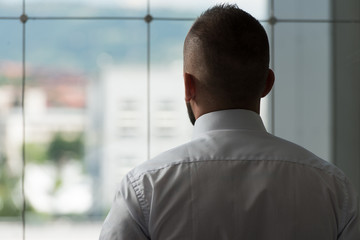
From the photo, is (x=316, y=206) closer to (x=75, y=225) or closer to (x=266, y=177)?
(x=266, y=177)

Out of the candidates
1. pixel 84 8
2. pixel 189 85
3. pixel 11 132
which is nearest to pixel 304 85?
pixel 84 8

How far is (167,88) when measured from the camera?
197cm

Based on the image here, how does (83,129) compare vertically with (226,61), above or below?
below

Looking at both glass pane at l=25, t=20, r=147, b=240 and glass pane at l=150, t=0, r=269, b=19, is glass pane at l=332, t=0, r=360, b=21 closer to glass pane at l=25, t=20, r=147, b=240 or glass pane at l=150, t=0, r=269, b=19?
glass pane at l=150, t=0, r=269, b=19

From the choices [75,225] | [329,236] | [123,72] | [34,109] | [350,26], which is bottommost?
[75,225]

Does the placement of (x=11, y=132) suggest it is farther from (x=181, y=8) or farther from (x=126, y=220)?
(x=126, y=220)

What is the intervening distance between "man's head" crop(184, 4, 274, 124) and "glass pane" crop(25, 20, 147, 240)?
109cm

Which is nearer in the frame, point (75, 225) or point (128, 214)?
point (128, 214)

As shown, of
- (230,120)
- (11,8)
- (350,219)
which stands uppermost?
(11,8)

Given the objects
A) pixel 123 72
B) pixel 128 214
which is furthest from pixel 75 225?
pixel 128 214

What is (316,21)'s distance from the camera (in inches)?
75.4

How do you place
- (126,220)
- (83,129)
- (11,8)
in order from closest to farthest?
(126,220)
(11,8)
(83,129)

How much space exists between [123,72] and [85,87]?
0.47 meters

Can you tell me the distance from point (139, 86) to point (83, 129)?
0.56 metres
